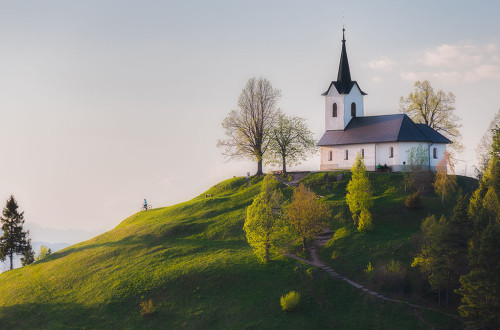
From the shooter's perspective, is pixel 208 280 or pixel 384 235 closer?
pixel 208 280

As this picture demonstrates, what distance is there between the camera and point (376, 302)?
47594 mm

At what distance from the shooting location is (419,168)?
70500mm

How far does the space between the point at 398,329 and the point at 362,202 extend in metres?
19.1

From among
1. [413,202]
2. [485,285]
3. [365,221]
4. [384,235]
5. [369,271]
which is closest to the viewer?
[485,285]

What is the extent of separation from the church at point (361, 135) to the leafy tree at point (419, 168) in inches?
50.8

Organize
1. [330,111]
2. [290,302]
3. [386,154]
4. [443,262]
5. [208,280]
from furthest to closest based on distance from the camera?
1. [330,111]
2. [386,154]
3. [208,280]
4. [290,302]
5. [443,262]

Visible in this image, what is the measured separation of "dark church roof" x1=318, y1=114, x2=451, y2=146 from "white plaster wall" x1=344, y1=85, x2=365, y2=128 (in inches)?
44.9

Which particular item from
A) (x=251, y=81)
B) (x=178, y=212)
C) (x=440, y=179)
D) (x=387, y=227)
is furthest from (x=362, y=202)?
(x=251, y=81)

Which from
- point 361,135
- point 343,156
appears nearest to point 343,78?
point 361,135

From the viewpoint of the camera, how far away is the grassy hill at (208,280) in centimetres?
4769

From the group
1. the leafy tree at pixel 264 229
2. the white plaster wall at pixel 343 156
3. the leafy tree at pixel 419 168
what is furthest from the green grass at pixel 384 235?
the white plaster wall at pixel 343 156

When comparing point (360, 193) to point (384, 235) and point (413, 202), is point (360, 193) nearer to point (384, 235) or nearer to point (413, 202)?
point (384, 235)

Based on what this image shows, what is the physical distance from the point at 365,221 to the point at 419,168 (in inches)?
607

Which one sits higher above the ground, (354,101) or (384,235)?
(354,101)
